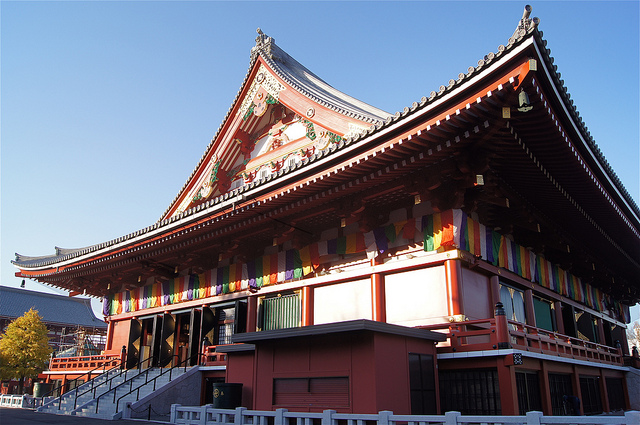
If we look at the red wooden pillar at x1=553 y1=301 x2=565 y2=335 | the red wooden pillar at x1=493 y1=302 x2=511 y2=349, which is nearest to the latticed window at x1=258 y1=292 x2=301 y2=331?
the red wooden pillar at x1=493 y1=302 x2=511 y2=349

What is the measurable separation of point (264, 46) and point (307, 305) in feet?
38.2

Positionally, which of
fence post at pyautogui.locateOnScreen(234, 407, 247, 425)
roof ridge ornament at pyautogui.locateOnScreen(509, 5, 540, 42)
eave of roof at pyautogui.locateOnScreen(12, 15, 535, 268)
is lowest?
fence post at pyautogui.locateOnScreen(234, 407, 247, 425)

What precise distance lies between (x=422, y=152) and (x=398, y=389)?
5154mm

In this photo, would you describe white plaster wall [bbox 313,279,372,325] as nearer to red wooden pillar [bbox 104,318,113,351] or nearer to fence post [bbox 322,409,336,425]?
fence post [bbox 322,409,336,425]

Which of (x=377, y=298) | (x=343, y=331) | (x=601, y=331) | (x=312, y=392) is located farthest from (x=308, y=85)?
(x=601, y=331)

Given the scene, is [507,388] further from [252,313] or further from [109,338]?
[109,338]

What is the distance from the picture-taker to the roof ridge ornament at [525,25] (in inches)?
327

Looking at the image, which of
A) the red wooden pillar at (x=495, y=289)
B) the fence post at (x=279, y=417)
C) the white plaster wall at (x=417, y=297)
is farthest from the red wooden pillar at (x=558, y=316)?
the fence post at (x=279, y=417)

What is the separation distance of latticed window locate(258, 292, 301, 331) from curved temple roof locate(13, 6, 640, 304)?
3.88 metres

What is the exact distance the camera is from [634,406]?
57.1 ft

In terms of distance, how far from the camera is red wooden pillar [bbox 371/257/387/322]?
523 inches

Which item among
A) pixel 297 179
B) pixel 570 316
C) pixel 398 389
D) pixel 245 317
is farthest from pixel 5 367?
pixel 570 316

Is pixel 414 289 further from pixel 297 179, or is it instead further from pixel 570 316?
pixel 570 316

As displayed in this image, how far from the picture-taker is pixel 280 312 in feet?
52.7
